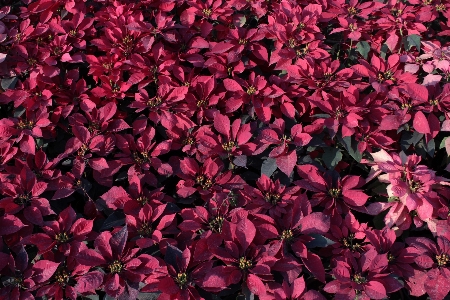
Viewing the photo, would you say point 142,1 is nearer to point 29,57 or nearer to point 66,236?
point 29,57

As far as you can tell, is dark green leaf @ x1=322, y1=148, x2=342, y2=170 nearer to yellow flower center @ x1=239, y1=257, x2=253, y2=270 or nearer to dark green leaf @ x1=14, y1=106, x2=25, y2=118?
yellow flower center @ x1=239, y1=257, x2=253, y2=270

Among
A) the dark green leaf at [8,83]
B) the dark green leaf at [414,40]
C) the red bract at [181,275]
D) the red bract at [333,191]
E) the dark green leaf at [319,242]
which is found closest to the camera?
the red bract at [181,275]

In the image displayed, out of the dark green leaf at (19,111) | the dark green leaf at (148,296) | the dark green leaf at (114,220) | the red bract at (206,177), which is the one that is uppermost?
the dark green leaf at (19,111)

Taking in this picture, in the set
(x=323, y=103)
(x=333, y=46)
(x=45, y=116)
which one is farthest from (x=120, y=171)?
(x=333, y=46)

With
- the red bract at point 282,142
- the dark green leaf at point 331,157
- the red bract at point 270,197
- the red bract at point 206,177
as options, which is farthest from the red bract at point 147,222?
the dark green leaf at point 331,157

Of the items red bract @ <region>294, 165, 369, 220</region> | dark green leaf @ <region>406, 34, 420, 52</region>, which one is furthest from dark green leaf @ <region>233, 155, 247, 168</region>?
dark green leaf @ <region>406, 34, 420, 52</region>

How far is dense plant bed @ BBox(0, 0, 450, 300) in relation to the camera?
111cm

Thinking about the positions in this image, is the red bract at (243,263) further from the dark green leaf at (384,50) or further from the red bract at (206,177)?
the dark green leaf at (384,50)

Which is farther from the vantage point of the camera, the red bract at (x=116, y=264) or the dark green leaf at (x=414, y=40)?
the dark green leaf at (x=414, y=40)

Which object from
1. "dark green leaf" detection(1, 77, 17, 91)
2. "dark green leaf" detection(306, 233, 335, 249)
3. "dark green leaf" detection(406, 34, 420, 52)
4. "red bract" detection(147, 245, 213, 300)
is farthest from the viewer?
"dark green leaf" detection(406, 34, 420, 52)

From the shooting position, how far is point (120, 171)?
1411 millimetres

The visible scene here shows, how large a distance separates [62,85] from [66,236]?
581 millimetres

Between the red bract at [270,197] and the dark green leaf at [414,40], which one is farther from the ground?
the dark green leaf at [414,40]

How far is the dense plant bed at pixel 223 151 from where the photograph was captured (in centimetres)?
111
